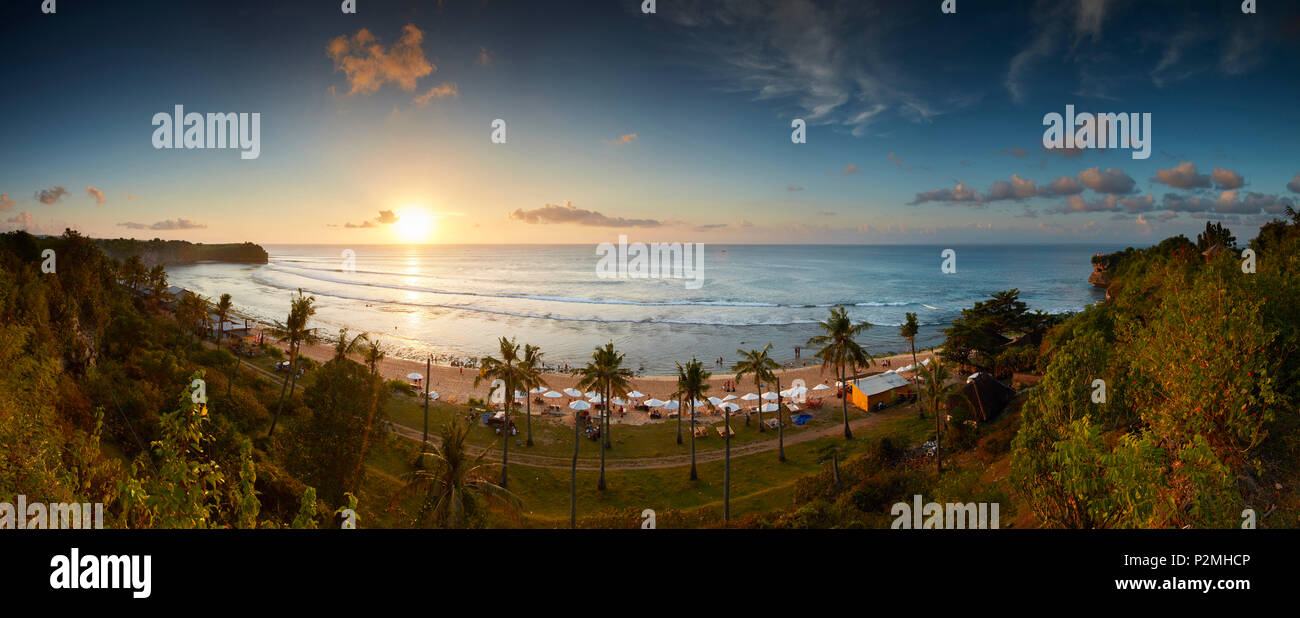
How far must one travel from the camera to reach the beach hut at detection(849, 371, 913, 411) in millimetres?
43188

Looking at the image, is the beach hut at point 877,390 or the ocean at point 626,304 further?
the ocean at point 626,304

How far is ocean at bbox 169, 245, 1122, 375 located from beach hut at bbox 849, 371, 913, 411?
63.5 feet

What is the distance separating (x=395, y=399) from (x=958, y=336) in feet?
168

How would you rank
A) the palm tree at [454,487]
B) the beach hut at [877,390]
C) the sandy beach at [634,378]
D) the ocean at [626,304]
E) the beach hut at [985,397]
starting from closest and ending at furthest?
the palm tree at [454,487]
the beach hut at [985,397]
the beach hut at [877,390]
the sandy beach at [634,378]
the ocean at [626,304]

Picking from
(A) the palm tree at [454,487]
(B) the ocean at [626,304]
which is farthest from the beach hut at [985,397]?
(B) the ocean at [626,304]

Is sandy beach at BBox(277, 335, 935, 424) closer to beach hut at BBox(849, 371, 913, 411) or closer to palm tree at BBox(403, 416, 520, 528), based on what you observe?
beach hut at BBox(849, 371, 913, 411)

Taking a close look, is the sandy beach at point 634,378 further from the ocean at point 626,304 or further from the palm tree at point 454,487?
the palm tree at point 454,487

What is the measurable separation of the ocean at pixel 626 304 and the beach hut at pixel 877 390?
63.5ft

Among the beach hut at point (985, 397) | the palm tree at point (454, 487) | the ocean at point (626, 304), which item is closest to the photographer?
the palm tree at point (454, 487)

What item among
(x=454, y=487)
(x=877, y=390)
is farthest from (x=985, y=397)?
(x=454, y=487)

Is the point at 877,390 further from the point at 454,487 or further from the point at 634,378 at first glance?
the point at 454,487

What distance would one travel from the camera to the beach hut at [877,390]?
142 ft
